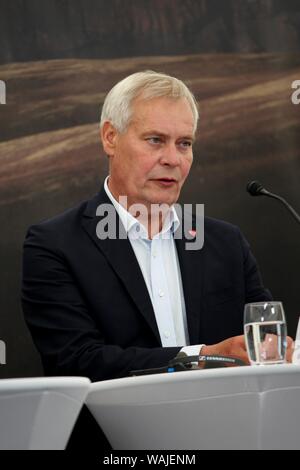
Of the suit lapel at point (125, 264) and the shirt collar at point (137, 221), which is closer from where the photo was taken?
the suit lapel at point (125, 264)

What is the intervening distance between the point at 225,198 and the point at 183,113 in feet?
3.43

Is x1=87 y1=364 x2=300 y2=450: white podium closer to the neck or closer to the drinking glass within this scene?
the drinking glass

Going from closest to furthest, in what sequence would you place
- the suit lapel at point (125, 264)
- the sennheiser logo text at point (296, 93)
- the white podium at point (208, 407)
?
the white podium at point (208, 407), the suit lapel at point (125, 264), the sennheiser logo text at point (296, 93)

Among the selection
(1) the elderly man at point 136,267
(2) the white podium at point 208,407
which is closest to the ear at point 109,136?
(1) the elderly man at point 136,267

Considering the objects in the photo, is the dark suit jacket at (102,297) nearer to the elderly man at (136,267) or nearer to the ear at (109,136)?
the elderly man at (136,267)

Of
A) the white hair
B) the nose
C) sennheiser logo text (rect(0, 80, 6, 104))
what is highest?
sennheiser logo text (rect(0, 80, 6, 104))

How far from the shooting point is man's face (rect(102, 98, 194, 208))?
9.48 ft

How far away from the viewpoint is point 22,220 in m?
3.62

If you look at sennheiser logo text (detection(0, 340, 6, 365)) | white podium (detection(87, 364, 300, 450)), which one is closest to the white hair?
sennheiser logo text (detection(0, 340, 6, 365))

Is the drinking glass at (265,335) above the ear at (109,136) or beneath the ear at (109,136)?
beneath

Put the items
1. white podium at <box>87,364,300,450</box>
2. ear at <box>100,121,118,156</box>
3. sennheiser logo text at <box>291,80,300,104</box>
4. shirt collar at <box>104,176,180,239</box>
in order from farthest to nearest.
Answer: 1. sennheiser logo text at <box>291,80,300,104</box>
2. ear at <box>100,121,118,156</box>
3. shirt collar at <box>104,176,180,239</box>
4. white podium at <box>87,364,300,450</box>

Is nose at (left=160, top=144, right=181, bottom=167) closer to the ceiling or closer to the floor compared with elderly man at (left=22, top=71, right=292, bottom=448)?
closer to the ceiling

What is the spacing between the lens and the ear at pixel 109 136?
3079 millimetres

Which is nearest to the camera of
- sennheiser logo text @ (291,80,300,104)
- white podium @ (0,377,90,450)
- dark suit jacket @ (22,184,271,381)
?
white podium @ (0,377,90,450)
